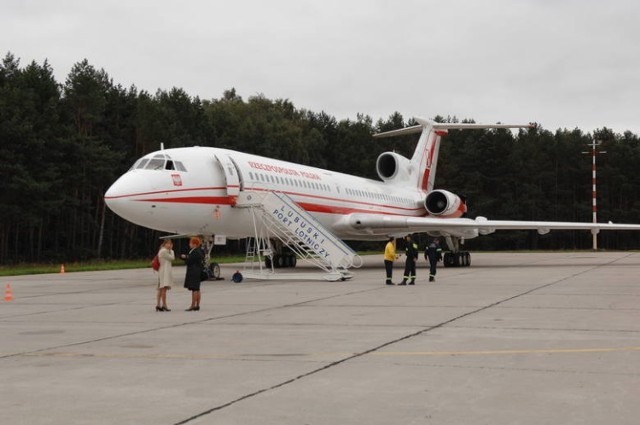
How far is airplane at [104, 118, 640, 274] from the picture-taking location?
21.1 metres

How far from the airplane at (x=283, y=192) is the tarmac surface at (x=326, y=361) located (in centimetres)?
557

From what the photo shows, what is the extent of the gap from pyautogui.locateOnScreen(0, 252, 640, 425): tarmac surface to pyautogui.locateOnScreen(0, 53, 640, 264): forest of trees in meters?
34.4

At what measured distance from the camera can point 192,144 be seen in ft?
208

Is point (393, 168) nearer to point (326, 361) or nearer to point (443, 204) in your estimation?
point (443, 204)

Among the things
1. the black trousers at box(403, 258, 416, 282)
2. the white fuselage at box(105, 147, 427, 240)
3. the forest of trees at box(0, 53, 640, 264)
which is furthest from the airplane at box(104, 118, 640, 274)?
the forest of trees at box(0, 53, 640, 264)

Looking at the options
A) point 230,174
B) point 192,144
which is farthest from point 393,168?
point 192,144

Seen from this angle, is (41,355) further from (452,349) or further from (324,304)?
(324,304)

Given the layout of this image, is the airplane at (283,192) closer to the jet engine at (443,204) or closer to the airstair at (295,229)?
the jet engine at (443,204)

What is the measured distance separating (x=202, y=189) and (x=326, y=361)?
48.1 ft

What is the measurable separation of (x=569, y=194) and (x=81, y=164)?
61.2 m

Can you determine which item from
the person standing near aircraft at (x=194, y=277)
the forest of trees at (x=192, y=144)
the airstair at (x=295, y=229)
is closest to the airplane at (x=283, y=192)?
the airstair at (x=295, y=229)

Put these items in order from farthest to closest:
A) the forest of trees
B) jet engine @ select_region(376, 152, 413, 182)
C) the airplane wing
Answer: the forest of trees → jet engine @ select_region(376, 152, 413, 182) → the airplane wing

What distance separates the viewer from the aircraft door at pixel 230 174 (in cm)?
2284

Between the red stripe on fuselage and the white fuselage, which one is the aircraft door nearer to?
the white fuselage
